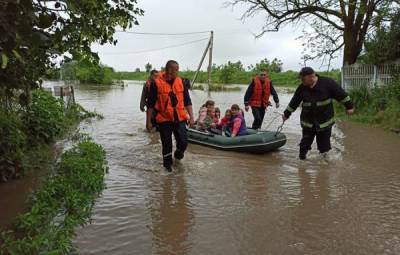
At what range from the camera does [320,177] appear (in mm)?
7570

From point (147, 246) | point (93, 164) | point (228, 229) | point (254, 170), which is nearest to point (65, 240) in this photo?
point (147, 246)

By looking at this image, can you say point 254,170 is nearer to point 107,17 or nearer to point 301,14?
point 107,17

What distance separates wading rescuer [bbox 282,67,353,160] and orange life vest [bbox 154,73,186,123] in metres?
2.11

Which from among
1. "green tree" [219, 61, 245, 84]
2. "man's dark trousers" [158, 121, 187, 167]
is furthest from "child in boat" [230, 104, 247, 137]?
"green tree" [219, 61, 245, 84]

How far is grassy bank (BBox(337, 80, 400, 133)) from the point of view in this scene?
44.7ft

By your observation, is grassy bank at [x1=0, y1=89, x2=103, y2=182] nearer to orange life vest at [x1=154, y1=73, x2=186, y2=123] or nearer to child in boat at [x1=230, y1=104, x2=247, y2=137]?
orange life vest at [x1=154, y1=73, x2=186, y2=123]

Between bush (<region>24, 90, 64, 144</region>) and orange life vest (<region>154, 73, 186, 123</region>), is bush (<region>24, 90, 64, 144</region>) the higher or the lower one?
the lower one

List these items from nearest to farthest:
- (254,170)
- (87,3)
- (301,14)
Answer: (87,3)
(254,170)
(301,14)

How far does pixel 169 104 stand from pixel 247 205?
2.38 m

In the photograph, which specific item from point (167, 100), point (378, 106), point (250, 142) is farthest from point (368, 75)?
point (167, 100)

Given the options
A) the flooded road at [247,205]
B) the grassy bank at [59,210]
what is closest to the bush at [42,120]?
the flooded road at [247,205]

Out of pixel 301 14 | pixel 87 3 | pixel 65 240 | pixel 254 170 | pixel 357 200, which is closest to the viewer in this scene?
pixel 65 240

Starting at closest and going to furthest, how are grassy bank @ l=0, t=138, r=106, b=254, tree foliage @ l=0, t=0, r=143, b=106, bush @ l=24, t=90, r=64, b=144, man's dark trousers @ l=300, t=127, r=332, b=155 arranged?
tree foliage @ l=0, t=0, r=143, b=106 < grassy bank @ l=0, t=138, r=106, b=254 < man's dark trousers @ l=300, t=127, r=332, b=155 < bush @ l=24, t=90, r=64, b=144

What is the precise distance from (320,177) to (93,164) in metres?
3.64
